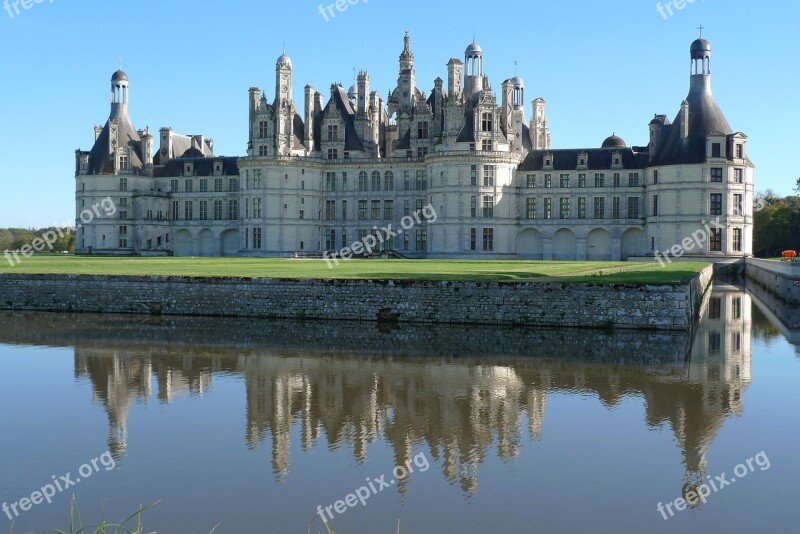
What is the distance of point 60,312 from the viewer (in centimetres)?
3216

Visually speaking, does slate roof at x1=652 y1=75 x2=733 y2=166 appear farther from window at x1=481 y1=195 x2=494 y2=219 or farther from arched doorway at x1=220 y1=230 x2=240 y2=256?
arched doorway at x1=220 y1=230 x2=240 y2=256

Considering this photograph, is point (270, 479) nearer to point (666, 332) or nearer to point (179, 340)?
point (179, 340)

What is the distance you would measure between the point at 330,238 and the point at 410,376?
166 feet

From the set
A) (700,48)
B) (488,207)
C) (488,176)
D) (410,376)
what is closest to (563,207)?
(488,207)

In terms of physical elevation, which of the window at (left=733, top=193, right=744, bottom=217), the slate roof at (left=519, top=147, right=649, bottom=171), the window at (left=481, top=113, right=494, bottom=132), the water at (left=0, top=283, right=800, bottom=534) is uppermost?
the window at (left=481, top=113, right=494, bottom=132)

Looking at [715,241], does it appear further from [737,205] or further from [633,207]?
[633,207]

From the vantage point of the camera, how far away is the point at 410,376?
62.0 feet

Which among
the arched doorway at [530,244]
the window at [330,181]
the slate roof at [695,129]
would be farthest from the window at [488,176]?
the window at [330,181]

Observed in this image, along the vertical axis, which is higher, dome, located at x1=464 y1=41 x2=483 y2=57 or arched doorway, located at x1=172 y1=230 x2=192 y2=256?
dome, located at x1=464 y1=41 x2=483 y2=57

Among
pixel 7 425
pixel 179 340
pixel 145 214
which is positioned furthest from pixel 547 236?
pixel 7 425

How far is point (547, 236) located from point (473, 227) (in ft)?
19.0

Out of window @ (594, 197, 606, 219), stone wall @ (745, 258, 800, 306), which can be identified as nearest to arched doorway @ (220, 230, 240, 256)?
A: window @ (594, 197, 606, 219)

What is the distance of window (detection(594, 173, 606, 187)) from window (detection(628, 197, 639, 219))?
2.17 meters

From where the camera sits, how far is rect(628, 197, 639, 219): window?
62.4 meters
